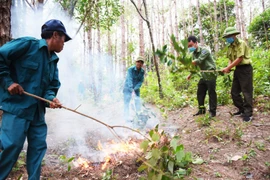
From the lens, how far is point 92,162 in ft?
11.6

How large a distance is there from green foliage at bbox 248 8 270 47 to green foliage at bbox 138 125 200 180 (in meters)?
10.9

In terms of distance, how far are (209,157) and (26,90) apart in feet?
9.17

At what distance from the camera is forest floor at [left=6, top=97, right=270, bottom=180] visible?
295 centimetres

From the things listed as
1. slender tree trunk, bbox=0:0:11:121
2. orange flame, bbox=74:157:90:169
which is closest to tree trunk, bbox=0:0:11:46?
slender tree trunk, bbox=0:0:11:121

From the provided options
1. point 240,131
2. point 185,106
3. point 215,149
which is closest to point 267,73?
point 185,106

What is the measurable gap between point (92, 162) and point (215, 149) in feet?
6.82

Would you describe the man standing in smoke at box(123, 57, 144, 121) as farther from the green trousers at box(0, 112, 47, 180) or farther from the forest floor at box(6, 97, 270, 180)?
the green trousers at box(0, 112, 47, 180)

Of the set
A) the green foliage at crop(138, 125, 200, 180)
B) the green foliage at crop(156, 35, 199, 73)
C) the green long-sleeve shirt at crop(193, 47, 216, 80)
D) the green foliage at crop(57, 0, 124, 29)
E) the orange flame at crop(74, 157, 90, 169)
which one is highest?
the green foliage at crop(57, 0, 124, 29)

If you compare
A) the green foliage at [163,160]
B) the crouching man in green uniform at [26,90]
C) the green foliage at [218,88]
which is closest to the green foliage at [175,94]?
the green foliage at [218,88]

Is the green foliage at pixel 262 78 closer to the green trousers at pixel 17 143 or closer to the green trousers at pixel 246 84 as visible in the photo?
the green trousers at pixel 246 84

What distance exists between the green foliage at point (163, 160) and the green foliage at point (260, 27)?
10.9m

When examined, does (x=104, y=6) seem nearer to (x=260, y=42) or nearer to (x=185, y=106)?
(x=185, y=106)

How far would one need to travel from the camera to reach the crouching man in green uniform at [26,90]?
7.24ft

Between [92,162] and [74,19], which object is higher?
[74,19]
